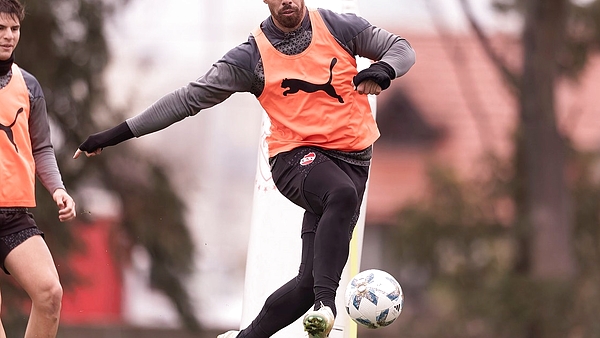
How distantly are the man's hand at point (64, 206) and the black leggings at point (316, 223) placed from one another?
1.08 m

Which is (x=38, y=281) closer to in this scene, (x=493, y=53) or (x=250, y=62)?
(x=250, y=62)

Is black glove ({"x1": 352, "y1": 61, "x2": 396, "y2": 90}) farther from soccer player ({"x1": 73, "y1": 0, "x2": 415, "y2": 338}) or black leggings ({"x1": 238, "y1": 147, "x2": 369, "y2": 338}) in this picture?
black leggings ({"x1": 238, "y1": 147, "x2": 369, "y2": 338})

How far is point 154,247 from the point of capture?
1597cm

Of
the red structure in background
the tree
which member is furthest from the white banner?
the red structure in background

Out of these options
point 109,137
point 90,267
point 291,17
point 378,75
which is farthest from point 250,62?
point 90,267

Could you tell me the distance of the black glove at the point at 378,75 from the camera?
5.78 meters

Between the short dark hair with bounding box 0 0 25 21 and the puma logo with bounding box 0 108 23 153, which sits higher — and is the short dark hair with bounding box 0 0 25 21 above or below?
above

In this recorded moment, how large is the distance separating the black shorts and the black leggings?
51.0 inches

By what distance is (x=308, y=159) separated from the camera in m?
6.07

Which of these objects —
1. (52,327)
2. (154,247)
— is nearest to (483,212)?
(154,247)

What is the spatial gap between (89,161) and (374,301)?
10.3 meters

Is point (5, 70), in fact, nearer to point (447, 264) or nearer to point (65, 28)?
point (65, 28)

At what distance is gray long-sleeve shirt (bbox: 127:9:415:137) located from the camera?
6.09 m

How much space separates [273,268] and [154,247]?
811 cm
